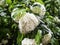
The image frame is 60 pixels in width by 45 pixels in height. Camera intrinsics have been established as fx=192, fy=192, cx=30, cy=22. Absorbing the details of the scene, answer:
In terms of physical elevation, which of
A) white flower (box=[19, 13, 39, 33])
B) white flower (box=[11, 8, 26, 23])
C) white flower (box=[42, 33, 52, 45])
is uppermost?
white flower (box=[11, 8, 26, 23])

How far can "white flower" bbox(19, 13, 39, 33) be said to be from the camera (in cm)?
115

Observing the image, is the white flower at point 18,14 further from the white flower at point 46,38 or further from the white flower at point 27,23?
the white flower at point 46,38

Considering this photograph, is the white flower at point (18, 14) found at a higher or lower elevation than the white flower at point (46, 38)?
higher

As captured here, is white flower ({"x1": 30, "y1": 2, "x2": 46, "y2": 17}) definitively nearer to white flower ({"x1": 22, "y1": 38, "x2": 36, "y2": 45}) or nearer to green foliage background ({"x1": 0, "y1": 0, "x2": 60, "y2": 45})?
green foliage background ({"x1": 0, "y1": 0, "x2": 60, "y2": 45})

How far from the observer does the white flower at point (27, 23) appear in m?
1.15

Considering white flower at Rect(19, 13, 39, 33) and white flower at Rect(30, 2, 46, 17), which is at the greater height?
white flower at Rect(30, 2, 46, 17)

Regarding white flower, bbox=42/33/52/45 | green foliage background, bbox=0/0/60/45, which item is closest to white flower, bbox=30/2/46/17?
green foliage background, bbox=0/0/60/45

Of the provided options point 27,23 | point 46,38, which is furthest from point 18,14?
point 46,38

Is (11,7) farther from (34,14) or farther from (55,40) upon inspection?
(55,40)

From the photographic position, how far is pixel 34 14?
1.25m

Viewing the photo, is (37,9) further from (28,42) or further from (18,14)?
(28,42)

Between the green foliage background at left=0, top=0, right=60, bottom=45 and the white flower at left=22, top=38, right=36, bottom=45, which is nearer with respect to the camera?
the white flower at left=22, top=38, right=36, bottom=45

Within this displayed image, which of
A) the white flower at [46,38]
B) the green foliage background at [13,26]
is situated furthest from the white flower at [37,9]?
the white flower at [46,38]

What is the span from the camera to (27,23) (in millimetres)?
1152
